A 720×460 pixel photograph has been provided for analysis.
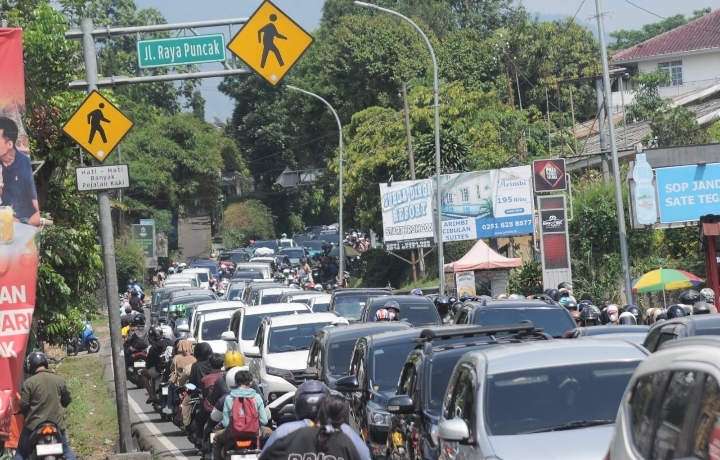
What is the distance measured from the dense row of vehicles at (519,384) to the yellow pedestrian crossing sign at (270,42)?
366 cm

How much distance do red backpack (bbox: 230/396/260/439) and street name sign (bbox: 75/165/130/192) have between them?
4.32 meters

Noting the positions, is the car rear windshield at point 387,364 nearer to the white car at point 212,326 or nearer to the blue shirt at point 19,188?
the blue shirt at point 19,188

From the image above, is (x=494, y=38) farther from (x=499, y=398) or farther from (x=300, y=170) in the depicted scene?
(x=499, y=398)

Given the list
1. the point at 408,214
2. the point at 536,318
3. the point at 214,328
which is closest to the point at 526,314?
the point at 536,318

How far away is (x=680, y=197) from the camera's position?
88.0 feet

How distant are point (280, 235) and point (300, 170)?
10021mm

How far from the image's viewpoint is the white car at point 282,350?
1875 cm

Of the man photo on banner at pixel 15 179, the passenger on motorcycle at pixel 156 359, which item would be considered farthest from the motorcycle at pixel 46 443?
the passenger on motorcycle at pixel 156 359

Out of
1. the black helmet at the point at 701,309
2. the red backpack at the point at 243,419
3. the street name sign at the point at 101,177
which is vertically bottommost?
the red backpack at the point at 243,419

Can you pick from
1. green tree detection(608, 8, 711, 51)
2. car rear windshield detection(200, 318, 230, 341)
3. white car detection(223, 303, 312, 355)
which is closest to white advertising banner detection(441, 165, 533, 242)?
car rear windshield detection(200, 318, 230, 341)

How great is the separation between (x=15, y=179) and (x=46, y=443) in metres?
3.38

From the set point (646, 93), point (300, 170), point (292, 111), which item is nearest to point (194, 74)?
point (646, 93)

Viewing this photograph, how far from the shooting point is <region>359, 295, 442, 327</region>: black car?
21203 millimetres

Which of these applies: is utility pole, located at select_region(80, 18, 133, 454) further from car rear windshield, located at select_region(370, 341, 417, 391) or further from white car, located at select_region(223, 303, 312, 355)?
white car, located at select_region(223, 303, 312, 355)
